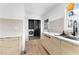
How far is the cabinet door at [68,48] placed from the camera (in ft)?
4.22

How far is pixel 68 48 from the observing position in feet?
4.72

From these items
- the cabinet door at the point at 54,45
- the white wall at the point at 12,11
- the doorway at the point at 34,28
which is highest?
the white wall at the point at 12,11

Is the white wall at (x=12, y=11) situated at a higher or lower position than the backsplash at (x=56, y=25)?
higher

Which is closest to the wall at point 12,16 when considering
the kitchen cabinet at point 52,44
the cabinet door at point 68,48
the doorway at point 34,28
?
the doorway at point 34,28

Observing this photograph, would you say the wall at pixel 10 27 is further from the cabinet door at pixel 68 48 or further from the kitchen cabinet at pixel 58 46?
the cabinet door at pixel 68 48

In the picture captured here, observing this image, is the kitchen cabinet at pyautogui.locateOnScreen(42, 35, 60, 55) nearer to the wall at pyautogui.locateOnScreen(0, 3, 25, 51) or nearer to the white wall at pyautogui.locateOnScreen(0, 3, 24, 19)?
the wall at pyautogui.locateOnScreen(0, 3, 25, 51)

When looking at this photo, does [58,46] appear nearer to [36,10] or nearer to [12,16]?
[36,10]

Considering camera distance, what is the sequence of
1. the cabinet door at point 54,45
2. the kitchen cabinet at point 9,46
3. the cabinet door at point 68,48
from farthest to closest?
1. the cabinet door at point 54,45
2. the kitchen cabinet at point 9,46
3. the cabinet door at point 68,48

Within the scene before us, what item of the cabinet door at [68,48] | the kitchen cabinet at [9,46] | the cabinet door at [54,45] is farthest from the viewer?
the cabinet door at [54,45]

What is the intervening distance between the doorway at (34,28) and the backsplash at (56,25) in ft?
0.61

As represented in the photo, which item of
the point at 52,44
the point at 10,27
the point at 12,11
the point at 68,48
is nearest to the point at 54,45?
the point at 52,44

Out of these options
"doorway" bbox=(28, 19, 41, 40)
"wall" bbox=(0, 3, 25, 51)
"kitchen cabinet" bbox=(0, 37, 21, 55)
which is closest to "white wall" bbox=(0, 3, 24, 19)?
"wall" bbox=(0, 3, 25, 51)

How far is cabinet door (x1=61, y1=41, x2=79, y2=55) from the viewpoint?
4.22 ft
